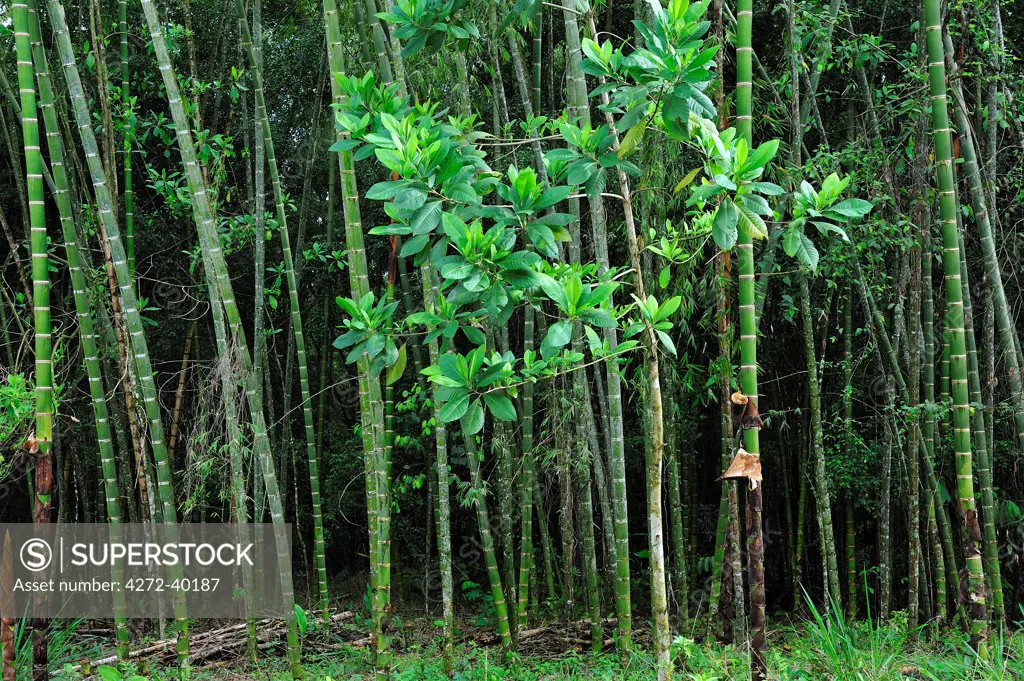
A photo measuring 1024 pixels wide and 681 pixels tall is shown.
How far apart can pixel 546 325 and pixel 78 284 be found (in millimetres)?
2117

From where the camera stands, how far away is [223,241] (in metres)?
4.51

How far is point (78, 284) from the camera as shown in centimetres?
309

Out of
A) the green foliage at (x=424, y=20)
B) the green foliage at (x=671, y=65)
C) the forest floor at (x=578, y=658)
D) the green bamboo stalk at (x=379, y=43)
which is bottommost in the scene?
the forest floor at (x=578, y=658)

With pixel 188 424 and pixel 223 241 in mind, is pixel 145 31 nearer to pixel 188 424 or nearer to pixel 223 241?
pixel 223 241

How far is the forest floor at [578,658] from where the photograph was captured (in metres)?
2.69

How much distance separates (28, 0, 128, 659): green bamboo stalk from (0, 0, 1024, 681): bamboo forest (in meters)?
0.02

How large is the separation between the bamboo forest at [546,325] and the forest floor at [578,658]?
0.09 feet

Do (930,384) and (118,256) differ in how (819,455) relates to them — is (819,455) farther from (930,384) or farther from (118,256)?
(118,256)

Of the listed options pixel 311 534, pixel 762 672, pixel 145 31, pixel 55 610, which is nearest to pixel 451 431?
pixel 311 534

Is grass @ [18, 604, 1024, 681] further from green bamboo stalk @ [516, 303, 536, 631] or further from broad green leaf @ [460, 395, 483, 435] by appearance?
broad green leaf @ [460, 395, 483, 435]

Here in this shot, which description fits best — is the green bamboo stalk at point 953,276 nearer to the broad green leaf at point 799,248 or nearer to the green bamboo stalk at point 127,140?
the broad green leaf at point 799,248

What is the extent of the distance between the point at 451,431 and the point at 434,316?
11.2ft

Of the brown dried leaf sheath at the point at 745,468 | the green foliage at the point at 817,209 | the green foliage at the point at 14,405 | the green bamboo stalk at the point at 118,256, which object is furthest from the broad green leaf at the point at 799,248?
the green foliage at the point at 14,405

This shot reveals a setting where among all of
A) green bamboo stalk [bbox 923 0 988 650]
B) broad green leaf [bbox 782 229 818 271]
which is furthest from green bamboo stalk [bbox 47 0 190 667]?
green bamboo stalk [bbox 923 0 988 650]
